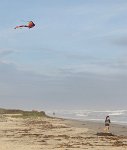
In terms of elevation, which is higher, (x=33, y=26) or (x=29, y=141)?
(x=33, y=26)

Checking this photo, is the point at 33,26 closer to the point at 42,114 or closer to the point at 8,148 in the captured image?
the point at 8,148

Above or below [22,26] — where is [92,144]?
below

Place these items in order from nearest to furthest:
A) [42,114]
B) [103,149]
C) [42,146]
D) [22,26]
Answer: [22,26] → [103,149] → [42,146] → [42,114]

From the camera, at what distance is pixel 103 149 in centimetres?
2819

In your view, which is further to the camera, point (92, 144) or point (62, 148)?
point (92, 144)

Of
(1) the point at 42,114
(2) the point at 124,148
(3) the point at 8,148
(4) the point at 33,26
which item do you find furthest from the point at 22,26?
(1) the point at 42,114

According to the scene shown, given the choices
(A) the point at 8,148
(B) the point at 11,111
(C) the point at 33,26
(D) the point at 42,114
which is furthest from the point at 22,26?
(B) the point at 11,111

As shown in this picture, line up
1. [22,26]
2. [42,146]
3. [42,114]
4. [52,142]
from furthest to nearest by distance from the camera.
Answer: [42,114] → [52,142] → [42,146] → [22,26]

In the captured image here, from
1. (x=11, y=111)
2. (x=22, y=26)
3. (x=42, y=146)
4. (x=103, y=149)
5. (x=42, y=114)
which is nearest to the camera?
(x=22, y=26)

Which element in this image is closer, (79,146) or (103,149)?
(103,149)

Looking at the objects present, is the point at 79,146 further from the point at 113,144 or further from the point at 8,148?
the point at 8,148

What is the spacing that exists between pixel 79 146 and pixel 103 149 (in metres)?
2.47

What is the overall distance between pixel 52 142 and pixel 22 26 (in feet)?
33.5

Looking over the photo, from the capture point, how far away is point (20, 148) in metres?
28.5
